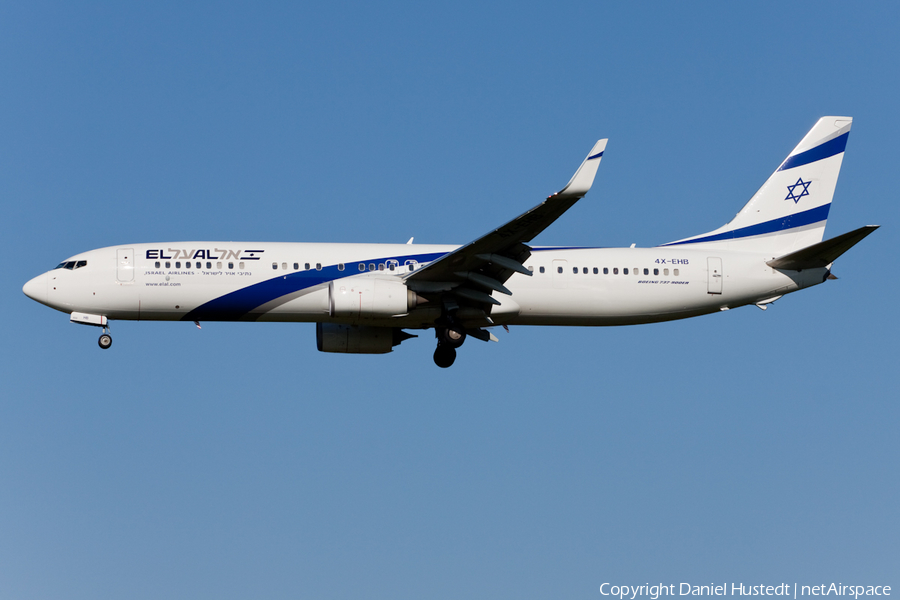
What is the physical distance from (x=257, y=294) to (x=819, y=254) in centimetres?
1810

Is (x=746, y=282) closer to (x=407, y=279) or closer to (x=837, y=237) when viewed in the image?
(x=837, y=237)

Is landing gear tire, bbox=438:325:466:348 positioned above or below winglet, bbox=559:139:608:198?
below

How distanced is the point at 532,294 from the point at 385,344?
17.6ft

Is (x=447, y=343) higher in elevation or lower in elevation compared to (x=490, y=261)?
lower

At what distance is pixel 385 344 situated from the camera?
116 ft

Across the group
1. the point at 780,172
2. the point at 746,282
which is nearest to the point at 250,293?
the point at 746,282

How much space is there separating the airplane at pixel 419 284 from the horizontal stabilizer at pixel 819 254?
0.05m

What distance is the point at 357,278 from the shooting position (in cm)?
3247

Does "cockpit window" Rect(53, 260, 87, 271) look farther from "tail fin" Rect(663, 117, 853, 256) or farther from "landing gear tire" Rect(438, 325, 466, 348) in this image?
"tail fin" Rect(663, 117, 853, 256)

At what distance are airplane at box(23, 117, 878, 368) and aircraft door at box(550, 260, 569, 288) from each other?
1.3 inches

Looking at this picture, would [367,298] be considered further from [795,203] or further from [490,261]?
[795,203]

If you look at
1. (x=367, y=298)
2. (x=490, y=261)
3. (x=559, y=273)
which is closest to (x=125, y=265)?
(x=367, y=298)

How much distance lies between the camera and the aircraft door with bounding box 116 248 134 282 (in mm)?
32656

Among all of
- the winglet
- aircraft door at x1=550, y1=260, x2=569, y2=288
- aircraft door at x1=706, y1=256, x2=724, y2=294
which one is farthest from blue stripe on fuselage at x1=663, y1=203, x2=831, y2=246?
the winglet
